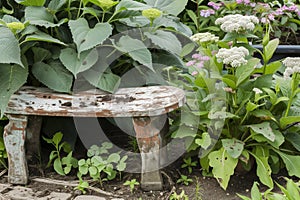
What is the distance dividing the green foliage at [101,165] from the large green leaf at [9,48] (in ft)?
2.08

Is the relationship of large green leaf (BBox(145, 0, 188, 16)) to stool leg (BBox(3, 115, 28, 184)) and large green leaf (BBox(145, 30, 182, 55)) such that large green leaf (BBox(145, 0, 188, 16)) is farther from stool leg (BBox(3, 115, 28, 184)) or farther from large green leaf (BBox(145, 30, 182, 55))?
stool leg (BBox(3, 115, 28, 184))

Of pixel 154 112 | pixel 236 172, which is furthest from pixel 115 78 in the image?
pixel 236 172

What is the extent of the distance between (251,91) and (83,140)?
0.97 meters

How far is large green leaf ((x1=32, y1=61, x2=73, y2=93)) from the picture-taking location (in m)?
2.32

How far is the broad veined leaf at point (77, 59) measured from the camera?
2243 mm

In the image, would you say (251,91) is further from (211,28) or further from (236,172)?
(211,28)

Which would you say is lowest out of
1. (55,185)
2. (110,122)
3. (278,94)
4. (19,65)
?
(55,185)

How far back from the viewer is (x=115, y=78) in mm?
2385

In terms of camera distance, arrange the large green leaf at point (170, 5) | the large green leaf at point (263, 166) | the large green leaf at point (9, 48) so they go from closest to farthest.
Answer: the large green leaf at point (9, 48) < the large green leaf at point (263, 166) < the large green leaf at point (170, 5)

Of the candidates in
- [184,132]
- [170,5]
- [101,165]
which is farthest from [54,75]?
[170,5]

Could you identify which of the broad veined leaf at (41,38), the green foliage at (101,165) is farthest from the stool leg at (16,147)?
the broad veined leaf at (41,38)

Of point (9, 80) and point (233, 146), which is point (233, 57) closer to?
point (233, 146)

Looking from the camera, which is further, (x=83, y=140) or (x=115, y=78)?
(x=83, y=140)

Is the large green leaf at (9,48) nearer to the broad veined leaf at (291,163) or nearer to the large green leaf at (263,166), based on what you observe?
the large green leaf at (263,166)
